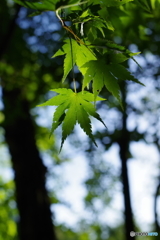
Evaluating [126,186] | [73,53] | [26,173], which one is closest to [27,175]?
[26,173]

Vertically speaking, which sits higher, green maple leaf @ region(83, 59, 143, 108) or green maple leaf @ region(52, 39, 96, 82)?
green maple leaf @ region(52, 39, 96, 82)

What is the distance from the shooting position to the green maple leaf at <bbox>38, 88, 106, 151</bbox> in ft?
3.58

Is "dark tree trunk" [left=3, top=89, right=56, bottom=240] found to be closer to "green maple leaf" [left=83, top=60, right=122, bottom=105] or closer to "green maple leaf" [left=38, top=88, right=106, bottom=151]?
"green maple leaf" [left=38, top=88, right=106, bottom=151]

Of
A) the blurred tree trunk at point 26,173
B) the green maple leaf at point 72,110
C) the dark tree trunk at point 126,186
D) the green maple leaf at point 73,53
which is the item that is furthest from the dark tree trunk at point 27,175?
the green maple leaf at point 73,53

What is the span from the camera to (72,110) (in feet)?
3.68

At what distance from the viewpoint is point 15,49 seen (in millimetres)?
4102

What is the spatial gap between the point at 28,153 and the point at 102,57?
11.9ft

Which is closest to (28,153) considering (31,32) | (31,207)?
(31,207)

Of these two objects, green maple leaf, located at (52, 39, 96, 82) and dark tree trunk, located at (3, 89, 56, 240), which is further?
dark tree trunk, located at (3, 89, 56, 240)

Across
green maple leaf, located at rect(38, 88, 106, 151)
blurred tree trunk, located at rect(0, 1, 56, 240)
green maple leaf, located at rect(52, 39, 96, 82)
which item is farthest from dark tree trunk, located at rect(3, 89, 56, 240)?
green maple leaf, located at rect(52, 39, 96, 82)

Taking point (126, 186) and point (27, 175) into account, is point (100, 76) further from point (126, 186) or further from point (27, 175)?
point (126, 186)

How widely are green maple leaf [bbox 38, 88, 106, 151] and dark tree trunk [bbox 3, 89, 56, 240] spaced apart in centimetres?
257

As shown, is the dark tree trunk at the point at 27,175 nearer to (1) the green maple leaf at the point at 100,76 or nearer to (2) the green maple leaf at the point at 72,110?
(2) the green maple leaf at the point at 72,110

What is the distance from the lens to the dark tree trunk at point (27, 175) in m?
3.79
